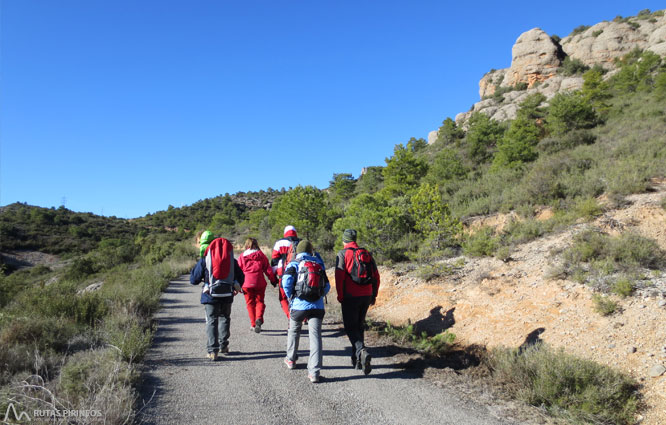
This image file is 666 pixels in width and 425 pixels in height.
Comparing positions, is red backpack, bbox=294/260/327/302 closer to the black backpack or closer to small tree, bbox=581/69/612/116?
the black backpack

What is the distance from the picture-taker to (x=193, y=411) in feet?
11.2

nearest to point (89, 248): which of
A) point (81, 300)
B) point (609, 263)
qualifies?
point (81, 300)

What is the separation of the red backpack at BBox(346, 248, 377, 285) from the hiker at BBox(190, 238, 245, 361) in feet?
6.15

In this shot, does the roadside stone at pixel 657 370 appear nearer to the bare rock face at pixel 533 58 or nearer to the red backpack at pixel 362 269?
the red backpack at pixel 362 269

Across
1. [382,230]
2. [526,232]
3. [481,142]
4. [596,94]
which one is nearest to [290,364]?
[382,230]

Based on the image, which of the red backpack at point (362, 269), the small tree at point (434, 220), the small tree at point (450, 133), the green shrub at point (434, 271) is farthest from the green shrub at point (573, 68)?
the red backpack at point (362, 269)

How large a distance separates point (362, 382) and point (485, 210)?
11.3 m

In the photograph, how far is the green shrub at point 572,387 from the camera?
3.60 meters

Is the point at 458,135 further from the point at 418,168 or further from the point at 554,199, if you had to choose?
the point at 554,199

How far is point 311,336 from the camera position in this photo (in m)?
4.36

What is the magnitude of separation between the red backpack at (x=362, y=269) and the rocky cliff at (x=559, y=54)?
191 ft

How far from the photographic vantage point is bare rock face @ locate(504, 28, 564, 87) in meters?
65.8

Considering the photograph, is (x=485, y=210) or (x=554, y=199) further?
(x=485, y=210)

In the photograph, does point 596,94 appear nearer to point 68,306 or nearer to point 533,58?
point 533,58
